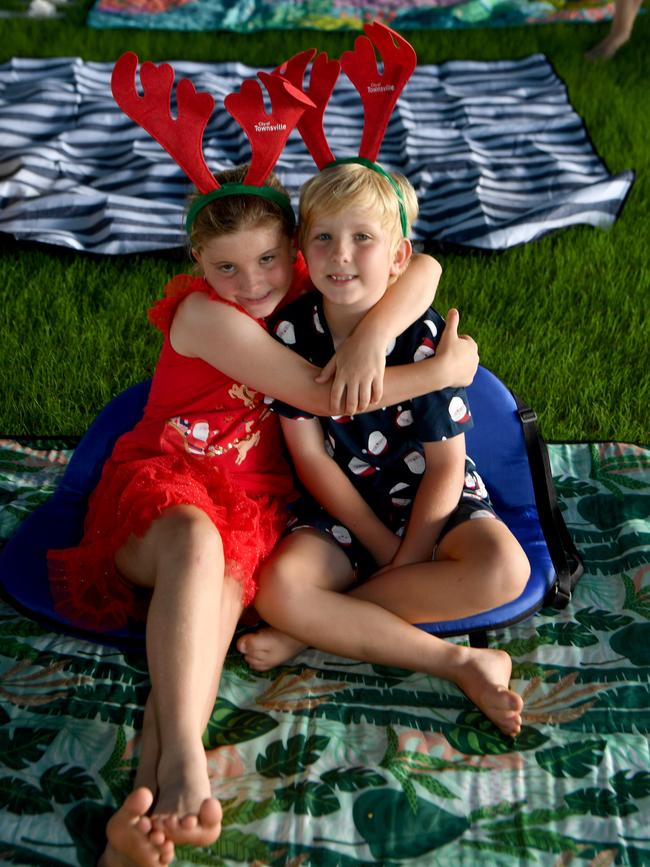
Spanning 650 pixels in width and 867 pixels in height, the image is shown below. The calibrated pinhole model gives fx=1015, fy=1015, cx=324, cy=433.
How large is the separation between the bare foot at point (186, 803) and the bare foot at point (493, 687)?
496mm

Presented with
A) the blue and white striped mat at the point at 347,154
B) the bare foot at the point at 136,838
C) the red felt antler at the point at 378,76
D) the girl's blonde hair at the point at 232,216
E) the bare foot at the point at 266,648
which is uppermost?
the blue and white striped mat at the point at 347,154

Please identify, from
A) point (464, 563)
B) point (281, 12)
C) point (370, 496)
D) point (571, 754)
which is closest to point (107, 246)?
point (370, 496)

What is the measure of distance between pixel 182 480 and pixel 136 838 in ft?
2.19

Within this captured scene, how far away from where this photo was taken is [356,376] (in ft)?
5.89

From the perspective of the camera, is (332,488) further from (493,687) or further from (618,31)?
(618,31)

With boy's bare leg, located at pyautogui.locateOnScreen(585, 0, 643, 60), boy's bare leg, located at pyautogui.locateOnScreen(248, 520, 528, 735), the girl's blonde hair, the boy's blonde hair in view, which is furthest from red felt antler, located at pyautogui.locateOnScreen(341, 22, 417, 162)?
boy's bare leg, located at pyautogui.locateOnScreen(585, 0, 643, 60)

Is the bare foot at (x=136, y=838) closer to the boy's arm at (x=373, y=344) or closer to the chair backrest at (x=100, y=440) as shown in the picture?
the boy's arm at (x=373, y=344)

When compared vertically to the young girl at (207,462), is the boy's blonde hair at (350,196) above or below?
above

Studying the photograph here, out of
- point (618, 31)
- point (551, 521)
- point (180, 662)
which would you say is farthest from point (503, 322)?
point (618, 31)

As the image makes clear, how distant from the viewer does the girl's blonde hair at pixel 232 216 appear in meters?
1.78

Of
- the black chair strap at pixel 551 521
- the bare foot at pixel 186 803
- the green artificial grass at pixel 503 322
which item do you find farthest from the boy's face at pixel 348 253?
the green artificial grass at pixel 503 322

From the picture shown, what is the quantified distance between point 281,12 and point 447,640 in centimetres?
445

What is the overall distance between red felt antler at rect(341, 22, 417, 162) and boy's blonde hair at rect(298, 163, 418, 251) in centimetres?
12

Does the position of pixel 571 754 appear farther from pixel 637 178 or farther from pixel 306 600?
pixel 637 178
